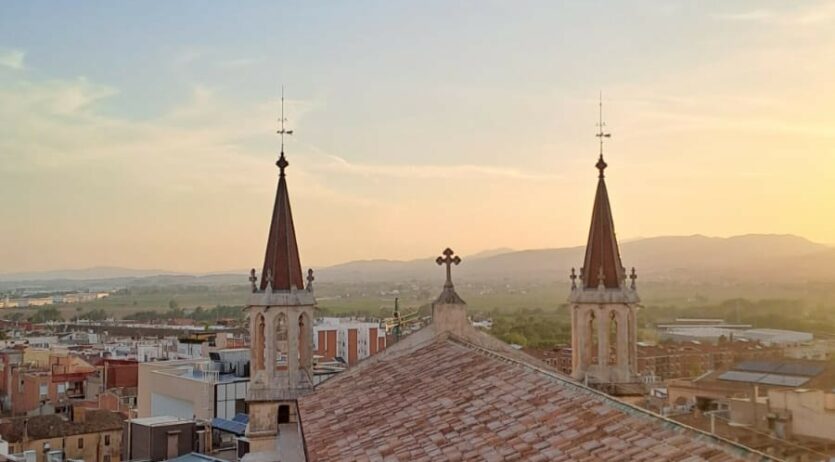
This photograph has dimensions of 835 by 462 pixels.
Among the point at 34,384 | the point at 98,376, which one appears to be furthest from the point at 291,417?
the point at 98,376

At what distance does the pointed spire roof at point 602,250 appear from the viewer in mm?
21219

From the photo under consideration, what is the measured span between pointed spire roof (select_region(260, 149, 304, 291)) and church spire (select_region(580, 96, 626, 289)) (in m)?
7.43

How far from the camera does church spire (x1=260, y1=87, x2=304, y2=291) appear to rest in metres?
22.2

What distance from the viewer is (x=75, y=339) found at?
122 meters

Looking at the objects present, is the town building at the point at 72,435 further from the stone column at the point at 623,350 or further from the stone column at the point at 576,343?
the stone column at the point at 623,350

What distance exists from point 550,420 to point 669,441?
2.32m

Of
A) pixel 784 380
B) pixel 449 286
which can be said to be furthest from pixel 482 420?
pixel 784 380

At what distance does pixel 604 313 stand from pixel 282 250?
27.4 feet

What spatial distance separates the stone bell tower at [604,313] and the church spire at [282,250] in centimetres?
718

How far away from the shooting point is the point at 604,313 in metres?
20.8

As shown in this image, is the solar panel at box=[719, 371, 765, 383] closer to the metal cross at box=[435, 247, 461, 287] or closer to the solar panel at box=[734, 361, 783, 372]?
the solar panel at box=[734, 361, 783, 372]

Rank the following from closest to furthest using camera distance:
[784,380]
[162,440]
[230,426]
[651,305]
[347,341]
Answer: [162,440] → [784,380] → [230,426] → [651,305] → [347,341]

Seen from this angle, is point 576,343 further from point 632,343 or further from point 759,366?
point 759,366

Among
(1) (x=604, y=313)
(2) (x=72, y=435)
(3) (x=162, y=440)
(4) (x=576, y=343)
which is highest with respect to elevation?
(1) (x=604, y=313)
